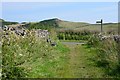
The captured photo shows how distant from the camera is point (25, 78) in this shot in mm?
11148

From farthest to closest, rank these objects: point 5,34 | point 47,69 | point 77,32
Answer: point 77,32 → point 47,69 → point 5,34

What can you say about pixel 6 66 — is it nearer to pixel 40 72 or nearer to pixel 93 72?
pixel 40 72

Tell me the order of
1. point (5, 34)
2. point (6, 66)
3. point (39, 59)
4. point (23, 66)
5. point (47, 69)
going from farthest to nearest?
1. point (39, 59)
2. point (47, 69)
3. point (5, 34)
4. point (23, 66)
5. point (6, 66)

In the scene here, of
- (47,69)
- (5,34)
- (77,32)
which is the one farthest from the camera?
(77,32)

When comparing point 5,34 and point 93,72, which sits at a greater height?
point 5,34

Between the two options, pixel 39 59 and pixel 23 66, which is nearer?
pixel 23 66

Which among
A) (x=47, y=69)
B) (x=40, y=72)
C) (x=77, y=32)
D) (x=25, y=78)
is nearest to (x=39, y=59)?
(x=47, y=69)

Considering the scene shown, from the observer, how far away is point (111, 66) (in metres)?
13.4

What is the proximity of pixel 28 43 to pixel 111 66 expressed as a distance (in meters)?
3.30

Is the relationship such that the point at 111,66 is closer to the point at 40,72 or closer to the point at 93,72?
the point at 93,72

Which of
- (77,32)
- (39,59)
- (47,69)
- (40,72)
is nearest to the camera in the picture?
(40,72)

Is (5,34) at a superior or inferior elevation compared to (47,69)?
superior

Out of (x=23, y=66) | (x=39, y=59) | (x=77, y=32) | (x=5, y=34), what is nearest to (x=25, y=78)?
(x=23, y=66)

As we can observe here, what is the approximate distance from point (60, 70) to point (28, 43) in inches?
63.4
